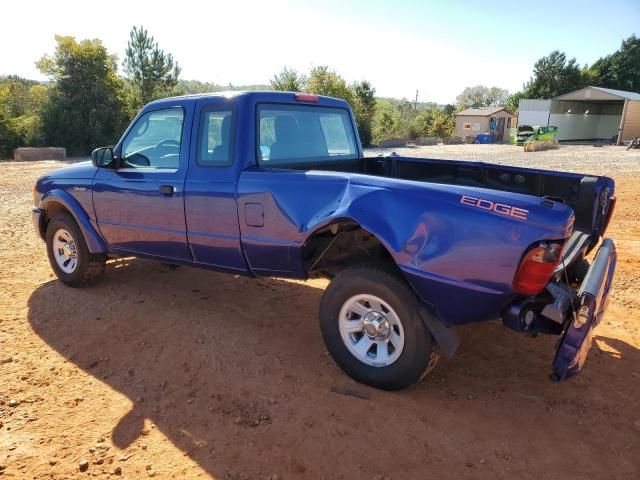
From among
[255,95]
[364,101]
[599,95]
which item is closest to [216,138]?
[255,95]

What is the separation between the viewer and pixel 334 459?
2.66m

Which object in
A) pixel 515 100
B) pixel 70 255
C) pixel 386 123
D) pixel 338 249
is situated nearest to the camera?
pixel 338 249

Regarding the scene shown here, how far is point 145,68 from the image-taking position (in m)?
34.6

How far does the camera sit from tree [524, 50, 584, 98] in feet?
177

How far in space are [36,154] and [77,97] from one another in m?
5.32

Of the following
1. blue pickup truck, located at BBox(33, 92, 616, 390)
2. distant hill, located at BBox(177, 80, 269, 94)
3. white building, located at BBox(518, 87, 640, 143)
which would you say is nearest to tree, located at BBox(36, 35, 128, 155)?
distant hill, located at BBox(177, 80, 269, 94)

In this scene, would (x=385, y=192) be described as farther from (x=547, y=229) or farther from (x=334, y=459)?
(x=334, y=459)

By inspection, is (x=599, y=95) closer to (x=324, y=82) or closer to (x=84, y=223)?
(x=324, y=82)

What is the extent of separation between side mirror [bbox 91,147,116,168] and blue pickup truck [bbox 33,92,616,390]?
0.02 metres

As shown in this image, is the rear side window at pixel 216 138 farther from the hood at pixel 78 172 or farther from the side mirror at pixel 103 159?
the hood at pixel 78 172

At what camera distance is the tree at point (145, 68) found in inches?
1352

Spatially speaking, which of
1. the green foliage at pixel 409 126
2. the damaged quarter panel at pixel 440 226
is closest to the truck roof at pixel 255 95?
the damaged quarter panel at pixel 440 226

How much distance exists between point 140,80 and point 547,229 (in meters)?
37.1

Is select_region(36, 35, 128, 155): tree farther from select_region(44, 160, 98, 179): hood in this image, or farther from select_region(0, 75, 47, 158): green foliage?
select_region(44, 160, 98, 179): hood
